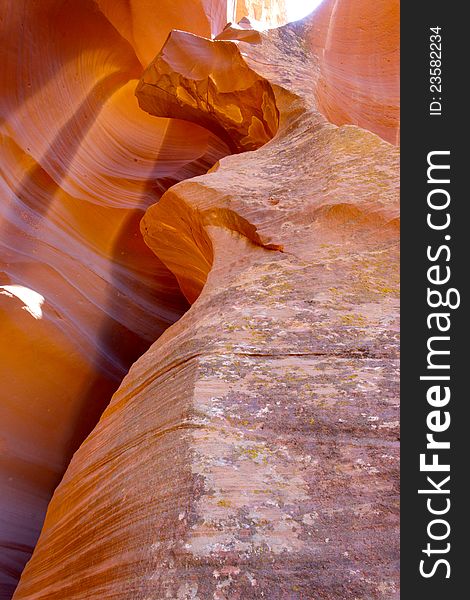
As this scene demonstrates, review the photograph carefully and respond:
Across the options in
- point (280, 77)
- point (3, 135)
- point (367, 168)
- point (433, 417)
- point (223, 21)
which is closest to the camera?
point (433, 417)

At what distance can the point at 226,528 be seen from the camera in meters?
1.66

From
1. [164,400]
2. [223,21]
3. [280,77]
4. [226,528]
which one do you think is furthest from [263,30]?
[226,528]

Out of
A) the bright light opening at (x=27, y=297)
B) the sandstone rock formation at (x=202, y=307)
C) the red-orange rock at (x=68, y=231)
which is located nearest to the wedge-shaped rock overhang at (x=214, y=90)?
the sandstone rock formation at (x=202, y=307)

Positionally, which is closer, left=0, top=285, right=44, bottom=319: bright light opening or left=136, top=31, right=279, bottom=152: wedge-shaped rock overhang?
left=0, top=285, right=44, bottom=319: bright light opening

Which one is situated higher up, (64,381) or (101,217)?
(101,217)

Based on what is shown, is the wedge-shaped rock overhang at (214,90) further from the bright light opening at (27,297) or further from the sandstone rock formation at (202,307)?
the bright light opening at (27,297)

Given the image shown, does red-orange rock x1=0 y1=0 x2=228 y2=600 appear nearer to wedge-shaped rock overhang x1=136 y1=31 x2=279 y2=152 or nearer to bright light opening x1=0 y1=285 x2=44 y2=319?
bright light opening x1=0 y1=285 x2=44 y2=319

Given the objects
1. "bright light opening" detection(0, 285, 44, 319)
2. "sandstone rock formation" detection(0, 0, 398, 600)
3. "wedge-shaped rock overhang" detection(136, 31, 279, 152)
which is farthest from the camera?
"wedge-shaped rock overhang" detection(136, 31, 279, 152)

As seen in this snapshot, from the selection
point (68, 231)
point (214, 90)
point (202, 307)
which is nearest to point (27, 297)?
point (68, 231)

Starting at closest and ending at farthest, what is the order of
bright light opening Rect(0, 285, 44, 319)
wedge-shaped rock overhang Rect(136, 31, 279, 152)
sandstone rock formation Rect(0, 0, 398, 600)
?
sandstone rock formation Rect(0, 0, 398, 600)
bright light opening Rect(0, 285, 44, 319)
wedge-shaped rock overhang Rect(136, 31, 279, 152)

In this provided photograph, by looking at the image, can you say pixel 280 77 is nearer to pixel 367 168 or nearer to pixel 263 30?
pixel 263 30

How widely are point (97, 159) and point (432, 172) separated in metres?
5.82

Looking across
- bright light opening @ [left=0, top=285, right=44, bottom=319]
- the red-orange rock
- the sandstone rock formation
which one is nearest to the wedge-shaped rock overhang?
the sandstone rock formation

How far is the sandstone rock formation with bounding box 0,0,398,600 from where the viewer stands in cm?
174
